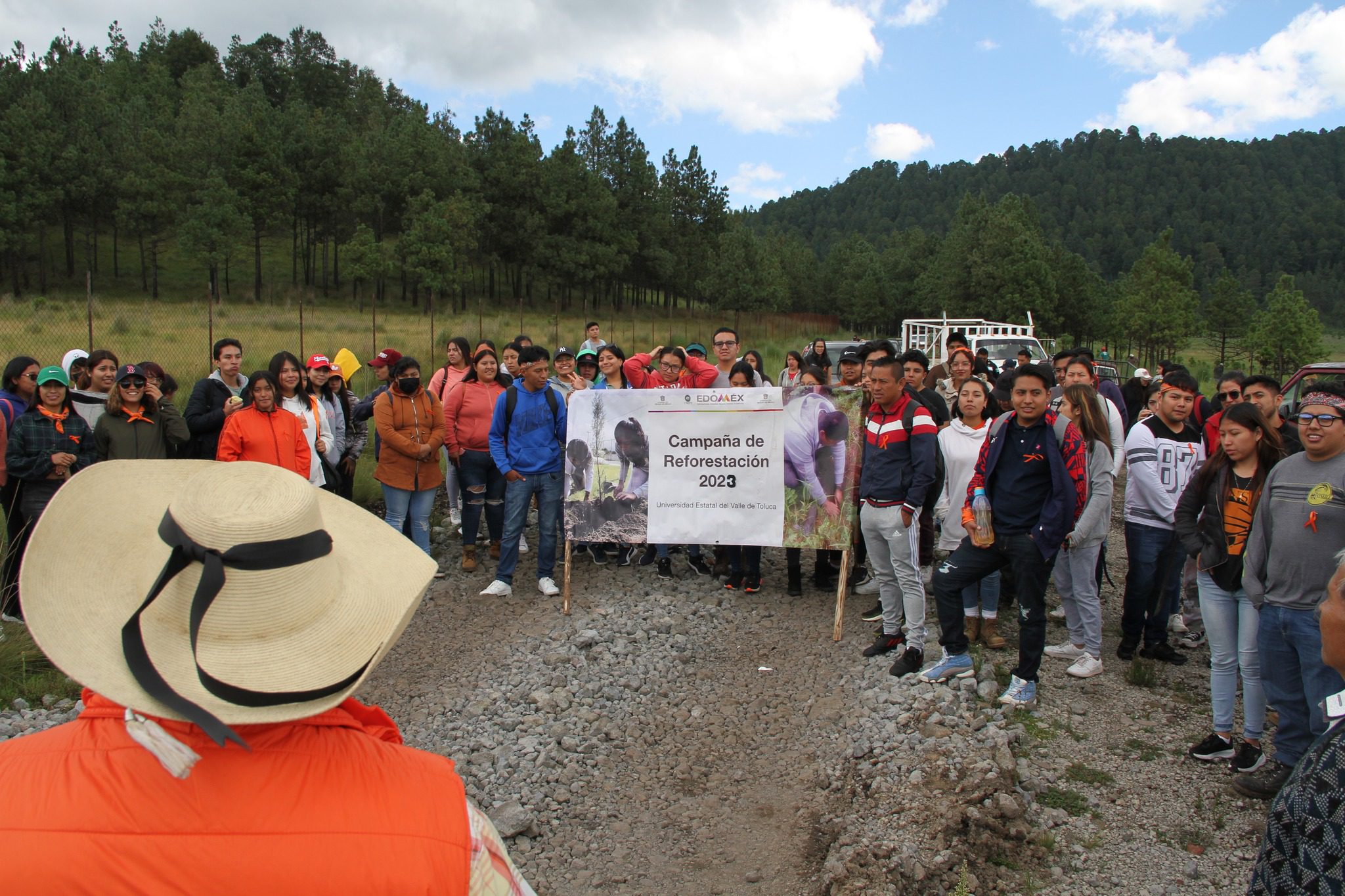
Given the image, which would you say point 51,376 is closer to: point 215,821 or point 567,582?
point 567,582

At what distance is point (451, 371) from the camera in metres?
9.74

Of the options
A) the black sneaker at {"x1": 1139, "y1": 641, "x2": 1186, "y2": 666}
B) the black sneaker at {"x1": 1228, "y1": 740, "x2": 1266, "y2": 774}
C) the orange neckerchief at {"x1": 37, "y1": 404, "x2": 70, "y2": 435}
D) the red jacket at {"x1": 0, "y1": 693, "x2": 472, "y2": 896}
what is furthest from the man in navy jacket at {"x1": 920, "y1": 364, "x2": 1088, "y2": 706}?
the orange neckerchief at {"x1": 37, "y1": 404, "x2": 70, "y2": 435}

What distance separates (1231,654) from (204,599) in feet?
16.9

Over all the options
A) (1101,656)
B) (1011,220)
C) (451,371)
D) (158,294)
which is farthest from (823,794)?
(1011,220)

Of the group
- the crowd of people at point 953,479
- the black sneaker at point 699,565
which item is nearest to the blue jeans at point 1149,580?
the crowd of people at point 953,479

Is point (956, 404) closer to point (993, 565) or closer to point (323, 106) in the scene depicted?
point (993, 565)

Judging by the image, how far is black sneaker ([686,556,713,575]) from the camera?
330 inches

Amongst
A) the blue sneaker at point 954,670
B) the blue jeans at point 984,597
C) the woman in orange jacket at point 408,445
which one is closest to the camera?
the blue sneaker at point 954,670

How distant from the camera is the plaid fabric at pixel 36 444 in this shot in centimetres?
629

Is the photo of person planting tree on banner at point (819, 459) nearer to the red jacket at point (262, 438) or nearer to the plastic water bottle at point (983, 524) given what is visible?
the plastic water bottle at point (983, 524)

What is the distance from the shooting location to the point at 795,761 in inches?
199

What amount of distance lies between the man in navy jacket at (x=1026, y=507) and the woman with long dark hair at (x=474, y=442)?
4.52 m

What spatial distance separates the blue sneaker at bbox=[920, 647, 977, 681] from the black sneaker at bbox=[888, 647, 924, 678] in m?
0.20

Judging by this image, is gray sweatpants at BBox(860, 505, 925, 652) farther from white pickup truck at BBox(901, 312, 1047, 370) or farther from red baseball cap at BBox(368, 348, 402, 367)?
white pickup truck at BBox(901, 312, 1047, 370)
